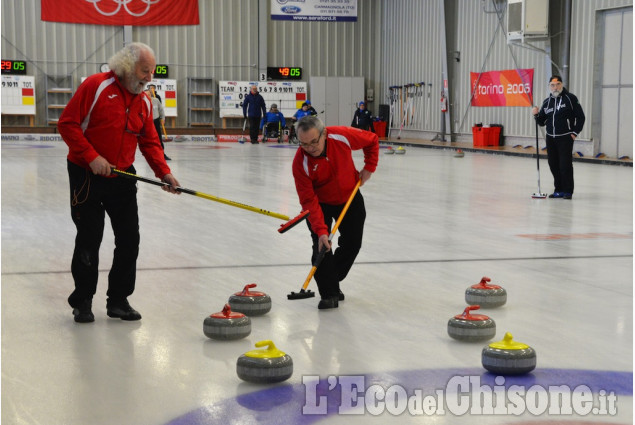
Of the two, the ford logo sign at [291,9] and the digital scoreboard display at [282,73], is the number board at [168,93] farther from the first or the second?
the ford logo sign at [291,9]

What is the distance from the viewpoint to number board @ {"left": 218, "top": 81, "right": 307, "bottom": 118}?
3359 centimetres

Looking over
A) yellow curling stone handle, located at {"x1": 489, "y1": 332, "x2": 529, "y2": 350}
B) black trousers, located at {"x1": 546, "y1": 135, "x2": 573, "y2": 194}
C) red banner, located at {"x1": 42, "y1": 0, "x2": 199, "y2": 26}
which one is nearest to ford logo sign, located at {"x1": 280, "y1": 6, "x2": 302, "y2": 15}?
red banner, located at {"x1": 42, "y1": 0, "x2": 199, "y2": 26}

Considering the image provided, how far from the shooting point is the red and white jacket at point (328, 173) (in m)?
5.79

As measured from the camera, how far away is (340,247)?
638 centimetres

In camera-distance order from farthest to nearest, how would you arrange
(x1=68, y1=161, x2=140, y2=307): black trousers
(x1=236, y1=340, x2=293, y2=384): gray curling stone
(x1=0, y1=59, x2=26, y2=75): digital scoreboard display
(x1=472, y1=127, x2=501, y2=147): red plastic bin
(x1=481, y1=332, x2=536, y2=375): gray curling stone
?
(x1=0, y1=59, x2=26, y2=75): digital scoreboard display → (x1=472, y1=127, x2=501, y2=147): red plastic bin → (x1=68, y1=161, x2=140, y2=307): black trousers → (x1=481, y1=332, x2=536, y2=375): gray curling stone → (x1=236, y1=340, x2=293, y2=384): gray curling stone

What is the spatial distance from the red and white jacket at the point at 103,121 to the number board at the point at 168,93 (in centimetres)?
2777

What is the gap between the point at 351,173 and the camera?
6090mm

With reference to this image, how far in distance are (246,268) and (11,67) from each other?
26.4 m

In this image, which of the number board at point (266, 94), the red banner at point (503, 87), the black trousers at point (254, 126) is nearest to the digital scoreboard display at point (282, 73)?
the number board at point (266, 94)

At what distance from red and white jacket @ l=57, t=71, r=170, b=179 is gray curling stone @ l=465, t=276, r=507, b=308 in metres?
2.31

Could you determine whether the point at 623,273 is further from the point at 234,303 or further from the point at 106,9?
the point at 106,9

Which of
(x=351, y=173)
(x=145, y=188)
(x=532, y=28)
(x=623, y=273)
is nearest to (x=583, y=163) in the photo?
(x=532, y=28)

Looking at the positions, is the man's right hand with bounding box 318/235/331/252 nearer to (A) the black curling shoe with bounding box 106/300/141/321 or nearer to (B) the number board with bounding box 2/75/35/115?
(A) the black curling shoe with bounding box 106/300/141/321

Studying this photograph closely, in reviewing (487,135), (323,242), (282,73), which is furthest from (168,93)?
(323,242)
